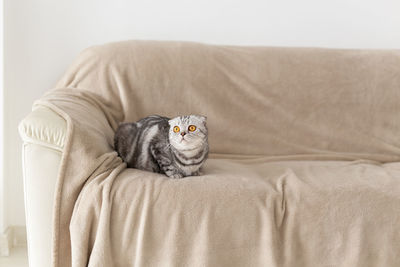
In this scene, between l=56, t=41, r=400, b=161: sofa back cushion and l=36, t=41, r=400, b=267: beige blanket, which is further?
l=56, t=41, r=400, b=161: sofa back cushion

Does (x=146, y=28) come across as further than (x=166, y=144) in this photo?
Yes

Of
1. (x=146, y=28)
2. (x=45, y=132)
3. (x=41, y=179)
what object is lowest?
(x=41, y=179)

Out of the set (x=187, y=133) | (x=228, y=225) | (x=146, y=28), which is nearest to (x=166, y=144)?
(x=187, y=133)

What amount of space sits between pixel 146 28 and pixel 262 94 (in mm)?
807

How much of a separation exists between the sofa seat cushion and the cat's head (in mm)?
180

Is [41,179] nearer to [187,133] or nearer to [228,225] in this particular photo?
[187,133]

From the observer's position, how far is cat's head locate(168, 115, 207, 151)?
6.26 ft

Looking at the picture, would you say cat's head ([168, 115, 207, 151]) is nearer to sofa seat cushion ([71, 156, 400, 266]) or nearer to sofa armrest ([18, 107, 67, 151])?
sofa seat cushion ([71, 156, 400, 266])

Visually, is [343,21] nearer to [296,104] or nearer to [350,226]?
[296,104]

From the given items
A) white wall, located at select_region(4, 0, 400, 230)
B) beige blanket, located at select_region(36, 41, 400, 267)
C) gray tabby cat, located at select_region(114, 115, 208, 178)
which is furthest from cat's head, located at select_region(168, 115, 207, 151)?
white wall, located at select_region(4, 0, 400, 230)

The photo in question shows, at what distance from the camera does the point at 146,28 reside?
2.78 metres

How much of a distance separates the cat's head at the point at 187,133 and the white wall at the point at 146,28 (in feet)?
3.30

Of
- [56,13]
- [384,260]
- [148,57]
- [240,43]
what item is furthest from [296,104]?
[56,13]

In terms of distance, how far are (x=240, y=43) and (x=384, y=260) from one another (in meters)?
1.54
